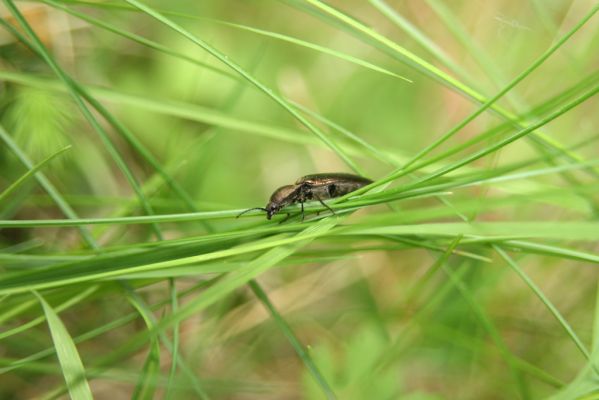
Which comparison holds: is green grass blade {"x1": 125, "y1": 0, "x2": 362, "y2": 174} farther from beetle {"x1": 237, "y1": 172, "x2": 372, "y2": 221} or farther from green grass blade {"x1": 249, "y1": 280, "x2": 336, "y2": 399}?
beetle {"x1": 237, "y1": 172, "x2": 372, "y2": 221}

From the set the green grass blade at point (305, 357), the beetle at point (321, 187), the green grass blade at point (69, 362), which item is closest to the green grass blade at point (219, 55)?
the green grass blade at point (305, 357)

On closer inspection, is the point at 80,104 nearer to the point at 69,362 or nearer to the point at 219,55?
the point at 219,55

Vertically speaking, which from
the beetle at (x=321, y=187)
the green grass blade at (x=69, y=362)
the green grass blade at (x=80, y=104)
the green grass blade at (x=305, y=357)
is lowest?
the green grass blade at (x=305, y=357)

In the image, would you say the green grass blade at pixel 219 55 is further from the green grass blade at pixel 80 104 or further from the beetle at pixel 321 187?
the beetle at pixel 321 187

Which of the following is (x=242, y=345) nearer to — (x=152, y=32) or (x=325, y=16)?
(x=325, y=16)

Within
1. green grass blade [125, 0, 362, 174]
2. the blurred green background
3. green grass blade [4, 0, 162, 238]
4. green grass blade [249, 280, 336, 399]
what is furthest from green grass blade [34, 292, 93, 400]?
green grass blade [125, 0, 362, 174]

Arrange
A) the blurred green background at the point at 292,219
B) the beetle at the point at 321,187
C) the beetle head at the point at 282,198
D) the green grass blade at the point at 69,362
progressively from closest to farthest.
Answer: the green grass blade at the point at 69,362, the blurred green background at the point at 292,219, the beetle head at the point at 282,198, the beetle at the point at 321,187

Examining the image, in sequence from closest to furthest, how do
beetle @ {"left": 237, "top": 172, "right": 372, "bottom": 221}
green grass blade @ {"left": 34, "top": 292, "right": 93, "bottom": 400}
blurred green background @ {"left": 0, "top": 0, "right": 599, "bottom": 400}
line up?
green grass blade @ {"left": 34, "top": 292, "right": 93, "bottom": 400}, blurred green background @ {"left": 0, "top": 0, "right": 599, "bottom": 400}, beetle @ {"left": 237, "top": 172, "right": 372, "bottom": 221}

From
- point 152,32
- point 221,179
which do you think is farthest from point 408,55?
point 152,32

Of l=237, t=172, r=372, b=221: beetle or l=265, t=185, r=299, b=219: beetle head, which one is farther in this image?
l=237, t=172, r=372, b=221: beetle

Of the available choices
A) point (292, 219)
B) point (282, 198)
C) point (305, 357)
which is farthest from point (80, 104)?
point (305, 357)
